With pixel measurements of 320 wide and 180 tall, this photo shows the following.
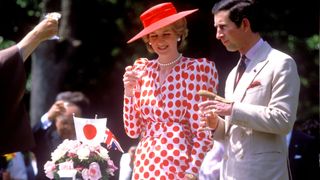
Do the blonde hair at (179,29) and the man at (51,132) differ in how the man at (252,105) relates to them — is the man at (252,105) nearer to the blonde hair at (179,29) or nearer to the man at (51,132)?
the blonde hair at (179,29)

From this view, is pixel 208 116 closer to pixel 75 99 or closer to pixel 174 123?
pixel 174 123

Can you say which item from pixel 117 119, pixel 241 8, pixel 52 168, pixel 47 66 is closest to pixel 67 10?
pixel 47 66

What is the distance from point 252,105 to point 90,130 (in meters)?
1.59

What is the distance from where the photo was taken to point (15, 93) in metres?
5.05

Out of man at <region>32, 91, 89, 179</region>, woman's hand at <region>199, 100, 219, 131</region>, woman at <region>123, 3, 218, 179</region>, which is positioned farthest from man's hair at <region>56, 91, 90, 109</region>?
woman's hand at <region>199, 100, 219, 131</region>

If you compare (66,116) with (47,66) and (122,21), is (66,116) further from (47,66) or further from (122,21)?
(122,21)

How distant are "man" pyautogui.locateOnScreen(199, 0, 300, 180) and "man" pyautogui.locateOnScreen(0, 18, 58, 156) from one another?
3.61 feet

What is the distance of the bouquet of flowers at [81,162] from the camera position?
589 centimetres

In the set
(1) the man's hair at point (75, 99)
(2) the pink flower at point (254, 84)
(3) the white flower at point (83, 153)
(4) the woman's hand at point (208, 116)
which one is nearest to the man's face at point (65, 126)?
(1) the man's hair at point (75, 99)

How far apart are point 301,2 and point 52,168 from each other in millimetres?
8098

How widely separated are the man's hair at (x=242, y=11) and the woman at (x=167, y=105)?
14.9 inches

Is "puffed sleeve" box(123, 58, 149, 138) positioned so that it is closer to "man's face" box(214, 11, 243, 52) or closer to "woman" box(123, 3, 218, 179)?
"woman" box(123, 3, 218, 179)

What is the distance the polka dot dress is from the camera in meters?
5.25

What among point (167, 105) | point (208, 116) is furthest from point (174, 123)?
point (208, 116)
